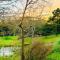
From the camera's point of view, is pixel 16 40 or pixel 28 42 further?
pixel 16 40

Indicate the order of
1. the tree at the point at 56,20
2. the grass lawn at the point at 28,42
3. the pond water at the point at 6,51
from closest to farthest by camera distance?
the grass lawn at the point at 28,42
the pond water at the point at 6,51
the tree at the point at 56,20

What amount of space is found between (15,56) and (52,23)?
2078 mm

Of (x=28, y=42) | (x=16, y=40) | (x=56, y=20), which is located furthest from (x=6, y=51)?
(x=56, y=20)

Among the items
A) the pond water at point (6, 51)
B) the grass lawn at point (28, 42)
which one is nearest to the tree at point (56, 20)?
the grass lawn at point (28, 42)

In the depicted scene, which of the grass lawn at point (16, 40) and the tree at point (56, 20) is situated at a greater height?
the tree at point (56, 20)

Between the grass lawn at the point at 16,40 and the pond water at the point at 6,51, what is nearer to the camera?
the grass lawn at the point at 16,40

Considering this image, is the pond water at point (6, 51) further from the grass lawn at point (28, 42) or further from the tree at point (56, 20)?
the tree at point (56, 20)

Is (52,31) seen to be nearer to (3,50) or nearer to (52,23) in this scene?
(52,23)

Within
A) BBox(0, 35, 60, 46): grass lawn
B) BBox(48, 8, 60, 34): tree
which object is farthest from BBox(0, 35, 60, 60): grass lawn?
BBox(48, 8, 60, 34): tree

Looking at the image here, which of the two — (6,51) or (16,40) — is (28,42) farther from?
(6,51)

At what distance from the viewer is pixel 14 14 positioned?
4.80m

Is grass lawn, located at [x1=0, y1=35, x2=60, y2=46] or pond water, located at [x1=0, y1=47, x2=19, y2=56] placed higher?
grass lawn, located at [x1=0, y1=35, x2=60, y2=46]

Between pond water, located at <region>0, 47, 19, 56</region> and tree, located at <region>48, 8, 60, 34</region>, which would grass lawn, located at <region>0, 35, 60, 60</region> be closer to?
pond water, located at <region>0, 47, 19, 56</region>

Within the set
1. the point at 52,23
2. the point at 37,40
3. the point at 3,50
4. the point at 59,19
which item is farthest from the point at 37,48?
the point at 59,19
